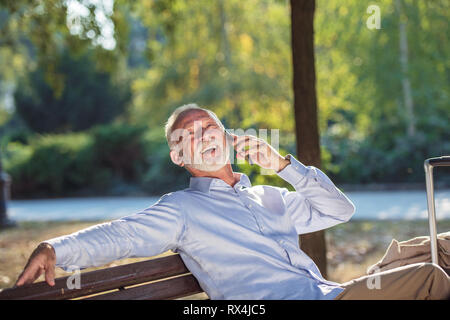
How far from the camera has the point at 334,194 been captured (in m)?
2.77

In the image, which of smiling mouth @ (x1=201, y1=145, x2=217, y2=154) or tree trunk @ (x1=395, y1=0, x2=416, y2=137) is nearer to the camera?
smiling mouth @ (x1=201, y1=145, x2=217, y2=154)

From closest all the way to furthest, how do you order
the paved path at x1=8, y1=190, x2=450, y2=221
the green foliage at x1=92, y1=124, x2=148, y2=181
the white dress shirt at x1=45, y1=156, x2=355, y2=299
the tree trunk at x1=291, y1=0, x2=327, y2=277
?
the white dress shirt at x1=45, y1=156, x2=355, y2=299
the tree trunk at x1=291, y1=0, x2=327, y2=277
the paved path at x1=8, y1=190, x2=450, y2=221
the green foliage at x1=92, y1=124, x2=148, y2=181

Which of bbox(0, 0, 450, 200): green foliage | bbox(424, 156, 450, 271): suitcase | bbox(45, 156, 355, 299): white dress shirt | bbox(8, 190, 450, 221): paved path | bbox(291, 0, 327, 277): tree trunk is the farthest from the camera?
bbox(0, 0, 450, 200): green foliage

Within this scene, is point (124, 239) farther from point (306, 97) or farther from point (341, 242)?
point (341, 242)

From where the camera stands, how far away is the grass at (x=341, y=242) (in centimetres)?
668

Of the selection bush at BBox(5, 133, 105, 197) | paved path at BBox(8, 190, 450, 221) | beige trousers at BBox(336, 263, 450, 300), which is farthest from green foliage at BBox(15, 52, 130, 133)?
beige trousers at BBox(336, 263, 450, 300)

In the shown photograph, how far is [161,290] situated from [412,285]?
105 cm

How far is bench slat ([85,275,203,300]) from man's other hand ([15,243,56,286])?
0.27m

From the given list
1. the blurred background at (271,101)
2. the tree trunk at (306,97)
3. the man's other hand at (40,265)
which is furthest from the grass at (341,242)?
the man's other hand at (40,265)

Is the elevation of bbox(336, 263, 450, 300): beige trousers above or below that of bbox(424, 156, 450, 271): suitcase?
below

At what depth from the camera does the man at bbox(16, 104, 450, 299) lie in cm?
226

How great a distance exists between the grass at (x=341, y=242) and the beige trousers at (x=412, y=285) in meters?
3.73

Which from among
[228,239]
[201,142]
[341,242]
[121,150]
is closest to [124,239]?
[228,239]
